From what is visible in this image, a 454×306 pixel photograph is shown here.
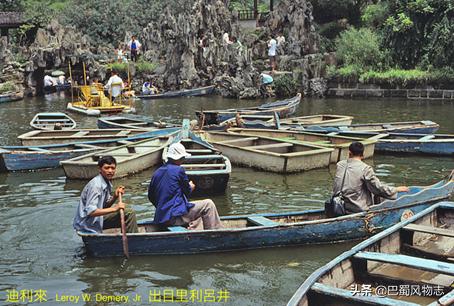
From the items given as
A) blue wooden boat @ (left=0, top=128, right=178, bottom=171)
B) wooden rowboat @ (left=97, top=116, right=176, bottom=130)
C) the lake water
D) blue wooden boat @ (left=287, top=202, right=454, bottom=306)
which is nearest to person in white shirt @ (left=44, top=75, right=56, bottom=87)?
wooden rowboat @ (left=97, top=116, right=176, bottom=130)

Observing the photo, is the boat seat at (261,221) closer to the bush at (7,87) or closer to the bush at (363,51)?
the bush at (363,51)

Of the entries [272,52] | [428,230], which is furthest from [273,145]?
[272,52]

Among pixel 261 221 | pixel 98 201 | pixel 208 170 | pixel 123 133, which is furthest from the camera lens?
pixel 123 133

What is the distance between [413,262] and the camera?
21.8ft

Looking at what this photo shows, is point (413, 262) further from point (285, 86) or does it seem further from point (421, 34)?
point (285, 86)

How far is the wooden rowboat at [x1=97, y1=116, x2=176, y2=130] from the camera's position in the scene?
20.0 meters

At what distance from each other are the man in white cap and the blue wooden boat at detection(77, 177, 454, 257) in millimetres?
212

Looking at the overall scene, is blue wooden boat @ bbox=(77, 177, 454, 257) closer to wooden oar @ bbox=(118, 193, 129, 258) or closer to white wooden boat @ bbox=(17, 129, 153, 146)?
wooden oar @ bbox=(118, 193, 129, 258)

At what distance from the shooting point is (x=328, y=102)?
31422 millimetres

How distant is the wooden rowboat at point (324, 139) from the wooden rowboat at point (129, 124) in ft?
9.94

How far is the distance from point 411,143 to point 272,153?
4745 mm

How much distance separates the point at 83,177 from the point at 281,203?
5079 millimetres

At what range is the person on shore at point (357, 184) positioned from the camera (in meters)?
9.05

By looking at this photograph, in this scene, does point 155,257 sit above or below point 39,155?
below
